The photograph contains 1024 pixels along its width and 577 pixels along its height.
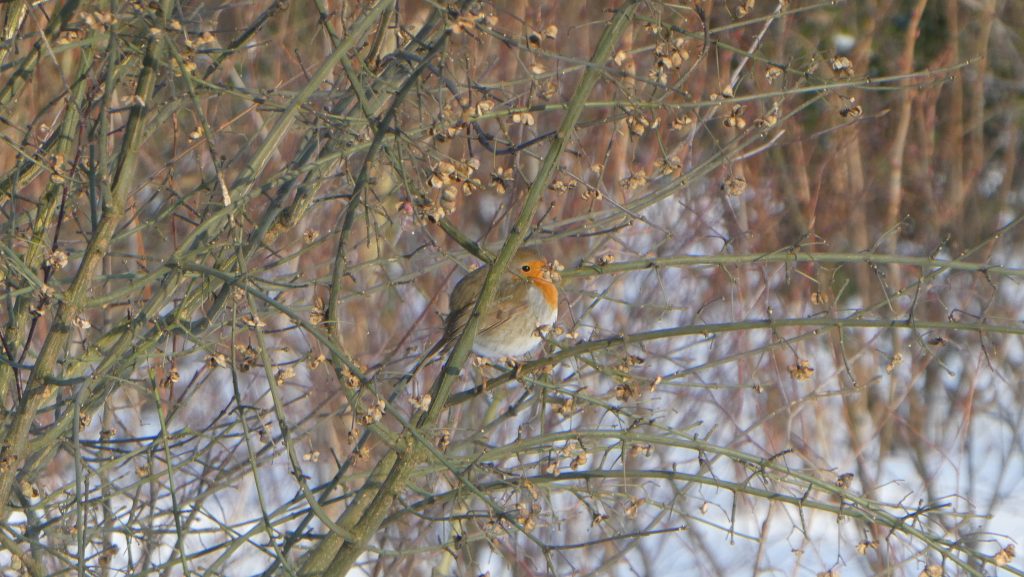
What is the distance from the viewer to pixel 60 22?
2967mm

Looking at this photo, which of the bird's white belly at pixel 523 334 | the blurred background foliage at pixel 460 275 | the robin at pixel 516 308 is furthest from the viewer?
the bird's white belly at pixel 523 334

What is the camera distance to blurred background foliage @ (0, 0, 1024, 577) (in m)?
2.53

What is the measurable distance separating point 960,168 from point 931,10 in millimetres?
1785

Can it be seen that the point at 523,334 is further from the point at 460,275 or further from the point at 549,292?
the point at 460,275

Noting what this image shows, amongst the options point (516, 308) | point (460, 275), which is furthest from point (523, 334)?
point (460, 275)

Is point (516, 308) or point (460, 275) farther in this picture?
point (460, 275)

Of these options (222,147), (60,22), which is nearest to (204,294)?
(60,22)

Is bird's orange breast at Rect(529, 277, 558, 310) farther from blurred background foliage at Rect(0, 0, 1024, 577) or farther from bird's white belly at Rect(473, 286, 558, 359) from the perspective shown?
blurred background foliage at Rect(0, 0, 1024, 577)

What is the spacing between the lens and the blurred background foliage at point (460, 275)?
2.53 metres

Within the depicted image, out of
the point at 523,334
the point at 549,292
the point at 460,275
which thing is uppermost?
the point at 460,275

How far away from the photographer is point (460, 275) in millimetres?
5859

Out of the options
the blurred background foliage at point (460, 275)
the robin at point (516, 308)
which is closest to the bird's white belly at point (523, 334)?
the robin at point (516, 308)

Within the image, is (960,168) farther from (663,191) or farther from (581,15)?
(663,191)

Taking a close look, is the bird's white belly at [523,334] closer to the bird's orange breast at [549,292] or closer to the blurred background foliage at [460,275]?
the bird's orange breast at [549,292]
